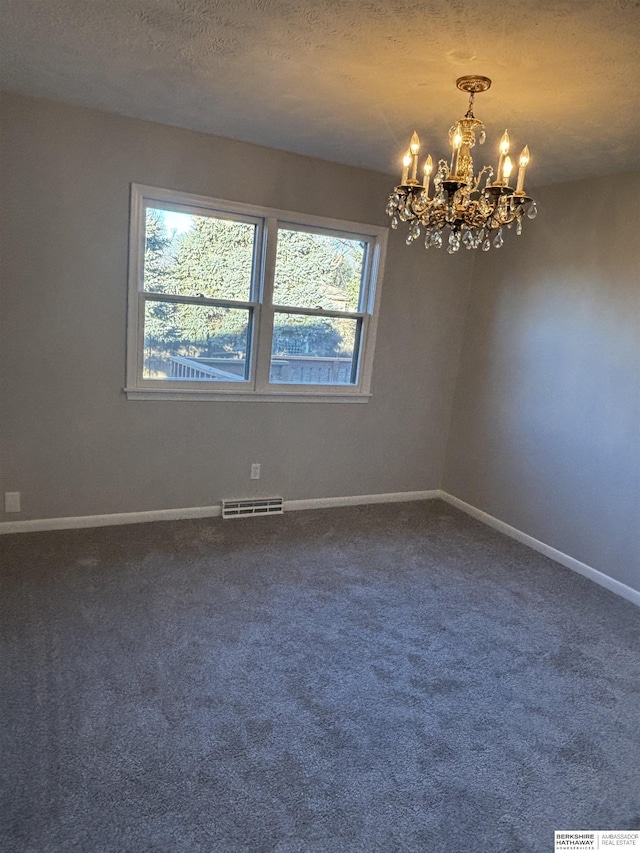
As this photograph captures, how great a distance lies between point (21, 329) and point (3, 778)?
2.38 metres

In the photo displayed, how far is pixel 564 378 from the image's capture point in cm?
378

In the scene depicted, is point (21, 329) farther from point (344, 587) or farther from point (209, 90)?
point (344, 587)

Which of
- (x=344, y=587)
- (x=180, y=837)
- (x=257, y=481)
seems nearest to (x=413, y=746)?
(x=180, y=837)

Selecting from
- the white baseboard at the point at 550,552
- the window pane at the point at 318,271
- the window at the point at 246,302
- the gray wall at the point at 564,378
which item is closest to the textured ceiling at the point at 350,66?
the gray wall at the point at 564,378

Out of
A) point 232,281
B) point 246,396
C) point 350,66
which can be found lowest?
point 246,396

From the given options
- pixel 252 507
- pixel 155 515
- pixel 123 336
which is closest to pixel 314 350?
pixel 252 507

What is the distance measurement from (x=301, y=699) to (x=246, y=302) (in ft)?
8.40

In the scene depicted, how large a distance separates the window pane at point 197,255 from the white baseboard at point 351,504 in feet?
5.00

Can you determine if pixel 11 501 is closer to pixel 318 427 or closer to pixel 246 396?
pixel 246 396

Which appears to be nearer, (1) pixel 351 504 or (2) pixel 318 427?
(2) pixel 318 427

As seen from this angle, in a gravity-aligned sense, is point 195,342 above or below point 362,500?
above

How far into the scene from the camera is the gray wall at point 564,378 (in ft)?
11.1

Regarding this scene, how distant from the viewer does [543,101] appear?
7.95 ft

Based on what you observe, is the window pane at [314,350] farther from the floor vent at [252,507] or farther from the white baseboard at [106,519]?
the white baseboard at [106,519]
